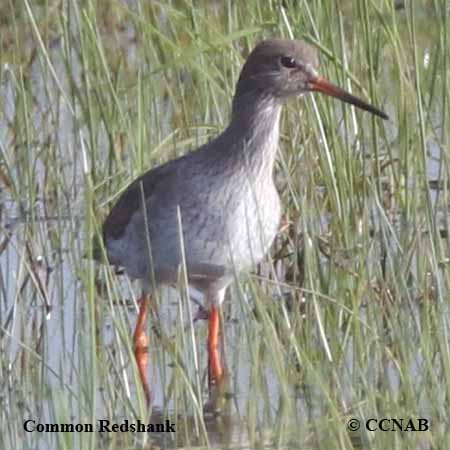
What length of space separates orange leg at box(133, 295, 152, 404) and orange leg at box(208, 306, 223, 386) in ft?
0.85

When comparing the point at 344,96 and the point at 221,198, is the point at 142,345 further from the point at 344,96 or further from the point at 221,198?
the point at 344,96

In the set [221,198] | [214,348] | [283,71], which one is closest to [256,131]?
[283,71]

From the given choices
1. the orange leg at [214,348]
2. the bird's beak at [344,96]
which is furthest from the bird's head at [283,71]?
the orange leg at [214,348]

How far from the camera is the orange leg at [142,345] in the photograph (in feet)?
22.1

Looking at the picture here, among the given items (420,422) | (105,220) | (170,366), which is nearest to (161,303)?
(105,220)

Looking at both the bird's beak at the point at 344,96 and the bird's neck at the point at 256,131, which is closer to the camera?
the bird's beak at the point at 344,96

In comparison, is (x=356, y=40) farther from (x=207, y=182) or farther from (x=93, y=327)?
(x=93, y=327)

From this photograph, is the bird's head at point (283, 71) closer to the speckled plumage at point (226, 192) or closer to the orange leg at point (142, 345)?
the speckled plumage at point (226, 192)

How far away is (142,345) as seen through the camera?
6.96m

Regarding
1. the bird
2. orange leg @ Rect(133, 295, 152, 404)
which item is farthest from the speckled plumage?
orange leg @ Rect(133, 295, 152, 404)

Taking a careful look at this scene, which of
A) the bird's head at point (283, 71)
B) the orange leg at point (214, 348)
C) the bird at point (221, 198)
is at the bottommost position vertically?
the orange leg at point (214, 348)

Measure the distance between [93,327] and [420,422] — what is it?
101 cm

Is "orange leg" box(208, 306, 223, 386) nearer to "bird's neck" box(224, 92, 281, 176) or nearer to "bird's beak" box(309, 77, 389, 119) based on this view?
"bird's neck" box(224, 92, 281, 176)

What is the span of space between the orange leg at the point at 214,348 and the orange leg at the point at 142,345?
26 cm
